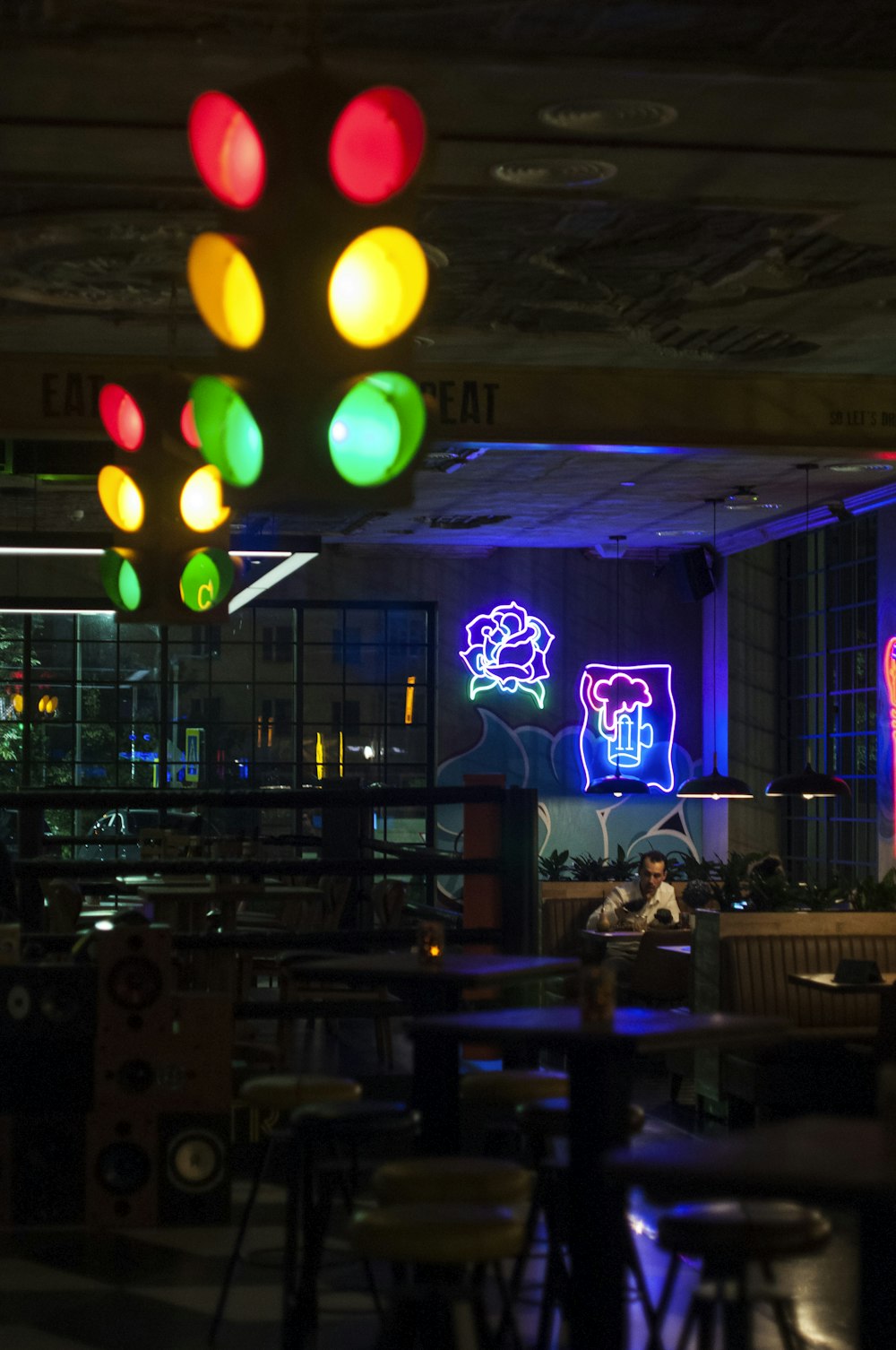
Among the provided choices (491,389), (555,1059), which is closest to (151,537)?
(491,389)

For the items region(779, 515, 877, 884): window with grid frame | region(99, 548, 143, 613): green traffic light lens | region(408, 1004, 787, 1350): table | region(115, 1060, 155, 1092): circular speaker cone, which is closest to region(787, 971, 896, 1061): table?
region(115, 1060, 155, 1092): circular speaker cone

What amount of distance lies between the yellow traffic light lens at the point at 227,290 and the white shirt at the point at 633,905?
8.81 meters

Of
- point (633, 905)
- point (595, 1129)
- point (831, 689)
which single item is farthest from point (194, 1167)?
point (831, 689)

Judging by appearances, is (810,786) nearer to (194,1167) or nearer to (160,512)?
(194,1167)

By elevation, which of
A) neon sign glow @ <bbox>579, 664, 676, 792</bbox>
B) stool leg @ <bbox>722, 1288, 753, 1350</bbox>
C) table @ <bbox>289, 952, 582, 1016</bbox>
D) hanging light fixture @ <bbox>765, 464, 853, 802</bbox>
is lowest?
stool leg @ <bbox>722, 1288, 753, 1350</bbox>

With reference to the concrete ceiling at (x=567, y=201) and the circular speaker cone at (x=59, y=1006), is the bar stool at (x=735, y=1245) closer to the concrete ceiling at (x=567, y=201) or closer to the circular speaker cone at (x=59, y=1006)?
the concrete ceiling at (x=567, y=201)

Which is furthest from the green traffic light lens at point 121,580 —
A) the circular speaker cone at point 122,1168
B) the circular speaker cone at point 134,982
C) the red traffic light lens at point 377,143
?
the red traffic light lens at point 377,143

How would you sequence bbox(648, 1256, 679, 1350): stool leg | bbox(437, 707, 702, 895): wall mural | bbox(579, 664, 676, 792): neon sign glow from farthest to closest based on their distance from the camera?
bbox(579, 664, 676, 792): neon sign glow, bbox(437, 707, 702, 895): wall mural, bbox(648, 1256, 679, 1350): stool leg

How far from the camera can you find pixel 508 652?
15641 mm

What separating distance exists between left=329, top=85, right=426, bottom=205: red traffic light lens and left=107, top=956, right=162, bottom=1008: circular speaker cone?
3.80 meters

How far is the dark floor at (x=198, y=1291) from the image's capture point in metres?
4.40

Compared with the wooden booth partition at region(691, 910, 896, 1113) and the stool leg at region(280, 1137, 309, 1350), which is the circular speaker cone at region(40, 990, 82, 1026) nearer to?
the stool leg at region(280, 1137, 309, 1350)

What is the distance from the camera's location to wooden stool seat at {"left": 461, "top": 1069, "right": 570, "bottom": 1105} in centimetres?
441

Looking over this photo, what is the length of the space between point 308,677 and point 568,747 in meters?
2.58
